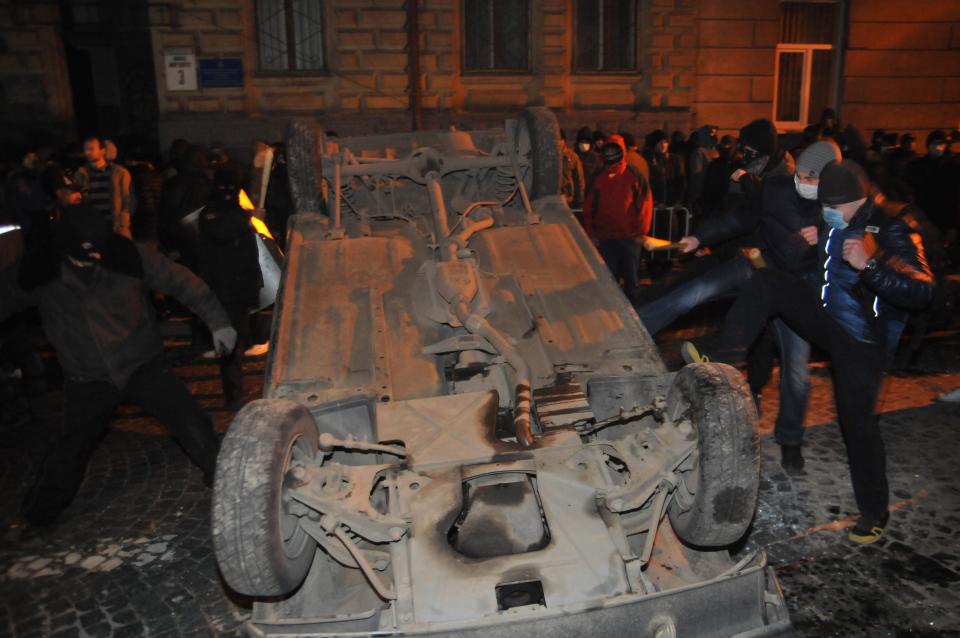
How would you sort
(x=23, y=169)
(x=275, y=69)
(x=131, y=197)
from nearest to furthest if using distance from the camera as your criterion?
(x=131, y=197) → (x=23, y=169) → (x=275, y=69)

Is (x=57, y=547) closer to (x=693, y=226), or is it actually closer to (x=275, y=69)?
(x=693, y=226)

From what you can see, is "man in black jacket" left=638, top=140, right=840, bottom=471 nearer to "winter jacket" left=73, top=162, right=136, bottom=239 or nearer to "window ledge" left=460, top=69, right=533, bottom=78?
"winter jacket" left=73, top=162, right=136, bottom=239

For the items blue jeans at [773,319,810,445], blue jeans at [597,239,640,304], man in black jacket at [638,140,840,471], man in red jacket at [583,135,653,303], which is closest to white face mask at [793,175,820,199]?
man in black jacket at [638,140,840,471]

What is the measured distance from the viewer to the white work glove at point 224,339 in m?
5.22

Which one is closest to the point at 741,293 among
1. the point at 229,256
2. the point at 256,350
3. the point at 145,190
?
the point at 229,256

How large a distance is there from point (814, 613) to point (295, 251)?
12.9ft

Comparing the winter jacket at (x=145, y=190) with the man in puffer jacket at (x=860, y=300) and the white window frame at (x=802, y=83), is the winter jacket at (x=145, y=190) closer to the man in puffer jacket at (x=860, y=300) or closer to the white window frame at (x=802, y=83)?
the man in puffer jacket at (x=860, y=300)

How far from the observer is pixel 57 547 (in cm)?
505

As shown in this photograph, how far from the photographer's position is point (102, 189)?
27.5 feet

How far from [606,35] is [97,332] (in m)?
14.1

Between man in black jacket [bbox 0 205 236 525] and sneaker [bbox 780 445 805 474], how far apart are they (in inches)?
147

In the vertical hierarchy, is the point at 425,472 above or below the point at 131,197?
below

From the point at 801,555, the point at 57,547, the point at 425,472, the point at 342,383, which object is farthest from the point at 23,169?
the point at 801,555

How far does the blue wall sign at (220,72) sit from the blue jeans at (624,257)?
9.83m
